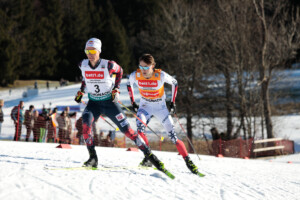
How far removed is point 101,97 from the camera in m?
6.32

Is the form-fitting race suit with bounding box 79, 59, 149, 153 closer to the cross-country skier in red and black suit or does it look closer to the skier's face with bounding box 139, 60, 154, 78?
the cross-country skier in red and black suit

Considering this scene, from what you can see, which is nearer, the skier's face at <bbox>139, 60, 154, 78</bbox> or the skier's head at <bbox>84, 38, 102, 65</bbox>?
the skier's head at <bbox>84, 38, 102, 65</bbox>

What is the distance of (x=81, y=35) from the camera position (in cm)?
6269

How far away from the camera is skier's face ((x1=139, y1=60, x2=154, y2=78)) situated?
666cm

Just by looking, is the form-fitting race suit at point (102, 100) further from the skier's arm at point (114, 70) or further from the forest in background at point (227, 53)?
the forest in background at point (227, 53)

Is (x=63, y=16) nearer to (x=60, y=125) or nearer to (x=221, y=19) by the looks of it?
(x=221, y=19)

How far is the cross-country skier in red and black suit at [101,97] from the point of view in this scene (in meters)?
6.23

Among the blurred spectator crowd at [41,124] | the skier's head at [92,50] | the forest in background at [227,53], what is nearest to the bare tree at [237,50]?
the forest in background at [227,53]

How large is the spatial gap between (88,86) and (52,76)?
54970 mm

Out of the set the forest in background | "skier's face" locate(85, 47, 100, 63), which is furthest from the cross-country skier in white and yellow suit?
the forest in background

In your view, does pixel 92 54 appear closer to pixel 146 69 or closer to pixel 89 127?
pixel 146 69

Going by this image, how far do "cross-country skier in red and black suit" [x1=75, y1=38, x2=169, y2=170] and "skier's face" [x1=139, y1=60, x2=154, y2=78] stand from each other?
0.57 m

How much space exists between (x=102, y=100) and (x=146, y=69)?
108cm

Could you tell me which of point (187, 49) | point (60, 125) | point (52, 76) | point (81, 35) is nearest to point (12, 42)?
point (52, 76)
